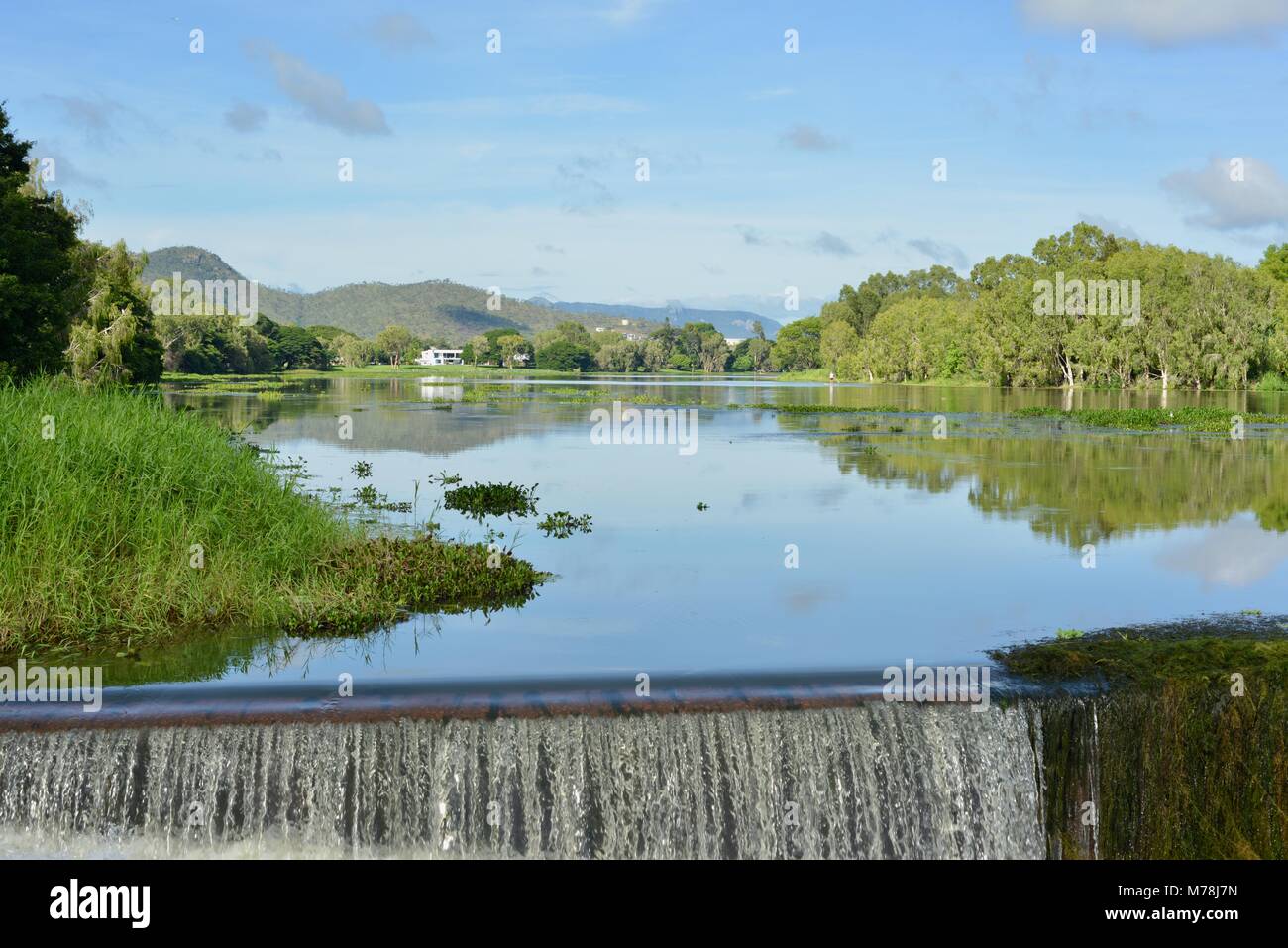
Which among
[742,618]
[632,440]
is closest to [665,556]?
[742,618]

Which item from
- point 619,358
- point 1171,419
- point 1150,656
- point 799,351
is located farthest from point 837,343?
point 1150,656

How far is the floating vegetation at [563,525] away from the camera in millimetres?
19453

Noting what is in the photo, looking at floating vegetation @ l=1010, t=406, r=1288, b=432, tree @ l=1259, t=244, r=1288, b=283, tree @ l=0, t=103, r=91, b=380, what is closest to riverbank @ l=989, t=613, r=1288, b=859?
tree @ l=0, t=103, r=91, b=380

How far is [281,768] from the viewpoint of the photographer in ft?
30.2

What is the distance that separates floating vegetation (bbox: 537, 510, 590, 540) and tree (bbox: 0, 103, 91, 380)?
13720mm

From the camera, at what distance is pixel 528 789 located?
9.27 metres

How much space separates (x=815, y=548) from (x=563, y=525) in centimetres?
418

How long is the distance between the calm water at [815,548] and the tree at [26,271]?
6423 mm

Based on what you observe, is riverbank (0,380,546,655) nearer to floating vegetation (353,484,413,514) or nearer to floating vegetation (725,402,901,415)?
floating vegetation (353,484,413,514)

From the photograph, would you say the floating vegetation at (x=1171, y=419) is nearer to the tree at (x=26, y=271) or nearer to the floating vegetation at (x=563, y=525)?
the floating vegetation at (x=563, y=525)

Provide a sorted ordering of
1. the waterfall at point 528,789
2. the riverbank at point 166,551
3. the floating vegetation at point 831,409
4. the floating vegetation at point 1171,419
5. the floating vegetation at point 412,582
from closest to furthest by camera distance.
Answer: the waterfall at point 528,789 < the riverbank at point 166,551 < the floating vegetation at point 412,582 < the floating vegetation at point 1171,419 < the floating vegetation at point 831,409

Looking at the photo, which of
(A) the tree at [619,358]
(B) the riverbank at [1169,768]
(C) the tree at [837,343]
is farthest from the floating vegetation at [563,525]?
(A) the tree at [619,358]

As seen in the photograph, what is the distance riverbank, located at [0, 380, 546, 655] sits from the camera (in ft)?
40.3
